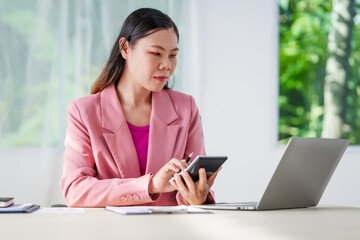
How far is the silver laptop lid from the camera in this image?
5.17 feet


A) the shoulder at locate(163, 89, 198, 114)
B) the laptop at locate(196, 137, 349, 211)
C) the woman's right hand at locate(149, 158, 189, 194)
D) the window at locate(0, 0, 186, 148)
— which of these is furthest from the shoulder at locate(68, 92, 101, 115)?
the window at locate(0, 0, 186, 148)

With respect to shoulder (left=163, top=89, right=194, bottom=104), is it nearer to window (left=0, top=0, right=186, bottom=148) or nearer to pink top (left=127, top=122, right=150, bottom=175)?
pink top (left=127, top=122, right=150, bottom=175)

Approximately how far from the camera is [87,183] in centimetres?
190

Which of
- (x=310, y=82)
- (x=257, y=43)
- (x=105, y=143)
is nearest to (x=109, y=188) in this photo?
(x=105, y=143)

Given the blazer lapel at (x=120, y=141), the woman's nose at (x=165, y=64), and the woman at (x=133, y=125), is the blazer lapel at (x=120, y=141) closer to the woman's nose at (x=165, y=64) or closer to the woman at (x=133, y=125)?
the woman at (x=133, y=125)

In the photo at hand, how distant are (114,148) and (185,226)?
85 centimetres

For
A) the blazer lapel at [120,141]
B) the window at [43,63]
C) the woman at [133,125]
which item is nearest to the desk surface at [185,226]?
the woman at [133,125]

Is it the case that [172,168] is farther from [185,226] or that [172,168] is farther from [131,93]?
[131,93]

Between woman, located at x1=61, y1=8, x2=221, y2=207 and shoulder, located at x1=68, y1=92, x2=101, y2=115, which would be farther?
shoulder, located at x1=68, y1=92, x2=101, y2=115

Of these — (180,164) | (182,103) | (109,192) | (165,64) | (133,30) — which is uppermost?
(133,30)

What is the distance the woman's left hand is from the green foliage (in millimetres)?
2984

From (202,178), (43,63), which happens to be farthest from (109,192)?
(43,63)

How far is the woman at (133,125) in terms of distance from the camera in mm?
1942

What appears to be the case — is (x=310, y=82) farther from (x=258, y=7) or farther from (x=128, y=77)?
(x=128, y=77)
